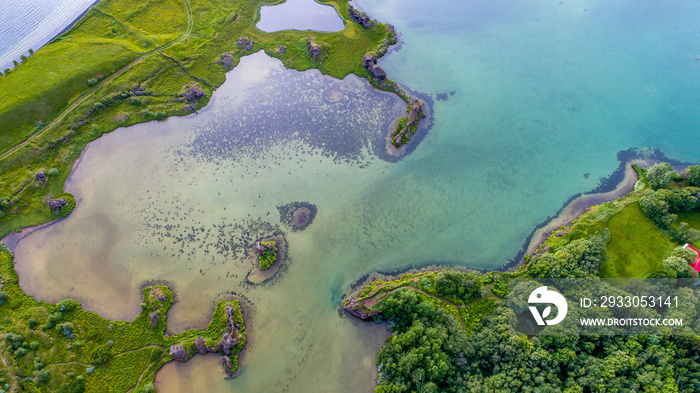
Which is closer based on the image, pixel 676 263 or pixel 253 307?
pixel 676 263

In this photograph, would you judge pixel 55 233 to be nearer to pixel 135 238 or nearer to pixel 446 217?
pixel 135 238

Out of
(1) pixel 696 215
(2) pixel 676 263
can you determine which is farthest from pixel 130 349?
(1) pixel 696 215

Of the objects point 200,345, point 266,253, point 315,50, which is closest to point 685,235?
point 266,253

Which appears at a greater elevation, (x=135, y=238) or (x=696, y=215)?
(x=696, y=215)

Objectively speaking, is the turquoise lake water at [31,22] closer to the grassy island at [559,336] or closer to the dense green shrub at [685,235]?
the grassy island at [559,336]

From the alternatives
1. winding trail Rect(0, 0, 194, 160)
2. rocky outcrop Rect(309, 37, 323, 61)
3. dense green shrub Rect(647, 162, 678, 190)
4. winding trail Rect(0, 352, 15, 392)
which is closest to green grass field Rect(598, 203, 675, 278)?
dense green shrub Rect(647, 162, 678, 190)

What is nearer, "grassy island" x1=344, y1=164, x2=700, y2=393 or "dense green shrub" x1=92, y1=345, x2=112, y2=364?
"grassy island" x1=344, y1=164, x2=700, y2=393

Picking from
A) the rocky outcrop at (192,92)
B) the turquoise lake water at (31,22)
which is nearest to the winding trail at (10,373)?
the rocky outcrop at (192,92)

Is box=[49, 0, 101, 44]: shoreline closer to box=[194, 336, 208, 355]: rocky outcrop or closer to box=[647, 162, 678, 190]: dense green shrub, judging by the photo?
box=[194, 336, 208, 355]: rocky outcrop
